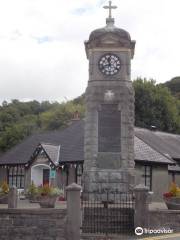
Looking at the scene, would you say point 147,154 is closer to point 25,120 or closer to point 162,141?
point 162,141

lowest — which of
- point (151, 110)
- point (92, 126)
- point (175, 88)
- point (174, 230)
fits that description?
point (174, 230)

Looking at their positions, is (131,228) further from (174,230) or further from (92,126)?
(92,126)

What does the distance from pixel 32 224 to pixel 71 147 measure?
62.8 ft

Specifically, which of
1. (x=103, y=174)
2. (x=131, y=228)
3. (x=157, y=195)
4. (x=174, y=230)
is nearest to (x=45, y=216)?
(x=131, y=228)

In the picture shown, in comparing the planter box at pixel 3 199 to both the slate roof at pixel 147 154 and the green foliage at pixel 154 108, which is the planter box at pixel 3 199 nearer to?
the slate roof at pixel 147 154

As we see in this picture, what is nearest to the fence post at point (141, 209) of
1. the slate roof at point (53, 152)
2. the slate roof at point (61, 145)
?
the slate roof at point (61, 145)

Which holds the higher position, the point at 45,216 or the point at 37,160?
the point at 37,160

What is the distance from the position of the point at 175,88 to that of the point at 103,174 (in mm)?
63869

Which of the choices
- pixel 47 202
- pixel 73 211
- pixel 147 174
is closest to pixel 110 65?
pixel 47 202

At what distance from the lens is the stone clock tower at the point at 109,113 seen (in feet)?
86.5

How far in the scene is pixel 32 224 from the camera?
19.6 meters

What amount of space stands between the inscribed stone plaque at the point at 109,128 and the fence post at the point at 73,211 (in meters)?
8.28

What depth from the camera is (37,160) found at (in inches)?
1507

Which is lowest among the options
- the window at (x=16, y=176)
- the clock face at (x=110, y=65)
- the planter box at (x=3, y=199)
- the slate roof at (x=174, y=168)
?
the planter box at (x=3, y=199)
